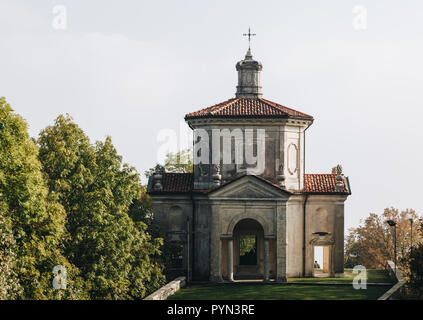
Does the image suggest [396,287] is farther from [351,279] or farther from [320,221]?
[320,221]

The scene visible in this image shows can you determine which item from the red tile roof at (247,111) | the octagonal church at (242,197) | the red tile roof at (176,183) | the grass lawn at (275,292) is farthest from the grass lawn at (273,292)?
the red tile roof at (247,111)

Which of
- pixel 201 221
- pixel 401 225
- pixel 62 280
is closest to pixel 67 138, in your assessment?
pixel 62 280

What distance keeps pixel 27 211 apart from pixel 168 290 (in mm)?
9287

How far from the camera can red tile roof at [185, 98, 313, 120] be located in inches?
1917

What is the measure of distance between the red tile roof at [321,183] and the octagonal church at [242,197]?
7 cm

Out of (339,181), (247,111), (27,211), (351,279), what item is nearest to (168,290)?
(27,211)

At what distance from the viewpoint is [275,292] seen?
41875mm

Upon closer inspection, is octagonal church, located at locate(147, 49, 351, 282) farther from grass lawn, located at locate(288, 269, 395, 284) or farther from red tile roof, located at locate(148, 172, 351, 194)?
grass lawn, located at locate(288, 269, 395, 284)

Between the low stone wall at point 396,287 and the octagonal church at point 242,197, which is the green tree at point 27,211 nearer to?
the octagonal church at point 242,197

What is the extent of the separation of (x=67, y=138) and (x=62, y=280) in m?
7.96

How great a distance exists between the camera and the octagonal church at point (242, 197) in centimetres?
4731
